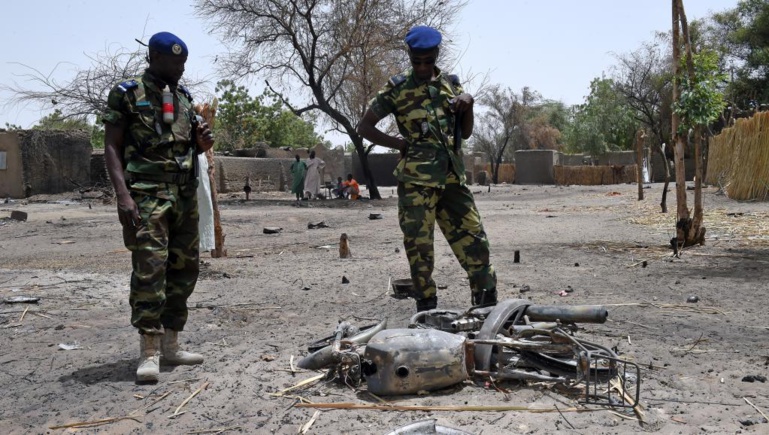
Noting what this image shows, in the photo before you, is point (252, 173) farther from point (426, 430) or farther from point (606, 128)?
point (606, 128)

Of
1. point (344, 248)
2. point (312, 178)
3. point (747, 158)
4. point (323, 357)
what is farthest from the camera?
point (312, 178)

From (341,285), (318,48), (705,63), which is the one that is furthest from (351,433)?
(318,48)

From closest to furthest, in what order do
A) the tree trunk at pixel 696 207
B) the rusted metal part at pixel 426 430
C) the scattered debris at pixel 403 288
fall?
1. the rusted metal part at pixel 426 430
2. the scattered debris at pixel 403 288
3. the tree trunk at pixel 696 207

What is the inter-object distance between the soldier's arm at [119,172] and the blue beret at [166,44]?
406 mm

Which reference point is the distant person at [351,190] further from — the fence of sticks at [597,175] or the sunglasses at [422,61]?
the sunglasses at [422,61]

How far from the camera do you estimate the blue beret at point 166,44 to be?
3.71m

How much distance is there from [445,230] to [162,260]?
160cm

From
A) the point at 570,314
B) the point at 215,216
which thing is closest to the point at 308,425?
the point at 570,314

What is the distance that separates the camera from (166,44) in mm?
3709

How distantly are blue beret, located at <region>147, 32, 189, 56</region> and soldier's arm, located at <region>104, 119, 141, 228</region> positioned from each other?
1.33ft

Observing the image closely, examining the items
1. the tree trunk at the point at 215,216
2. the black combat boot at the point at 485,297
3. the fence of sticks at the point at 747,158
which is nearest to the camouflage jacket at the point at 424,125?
the black combat boot at the point at 485,297

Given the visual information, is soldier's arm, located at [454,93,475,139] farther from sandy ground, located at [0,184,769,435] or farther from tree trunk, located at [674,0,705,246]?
tree trunk, located at [674,0,705,246]

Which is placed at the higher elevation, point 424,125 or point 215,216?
point 424,125

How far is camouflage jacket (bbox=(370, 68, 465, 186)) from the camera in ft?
13.7
